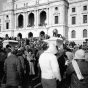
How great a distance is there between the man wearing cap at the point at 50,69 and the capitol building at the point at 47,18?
106 feet

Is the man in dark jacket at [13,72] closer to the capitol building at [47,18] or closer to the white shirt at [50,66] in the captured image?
the white shirt at [50,66]

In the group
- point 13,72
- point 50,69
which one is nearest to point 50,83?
point 50,69

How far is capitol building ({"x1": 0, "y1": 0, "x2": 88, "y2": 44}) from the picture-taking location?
37219 mm

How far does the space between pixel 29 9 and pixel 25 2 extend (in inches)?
107

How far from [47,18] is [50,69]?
36390mm

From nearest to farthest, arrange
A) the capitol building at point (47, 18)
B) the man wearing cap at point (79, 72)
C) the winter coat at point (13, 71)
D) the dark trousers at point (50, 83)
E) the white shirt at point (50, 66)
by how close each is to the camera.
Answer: the man wearing cap at point (79, 72) < the white shirt at point (50, 66) < the dark trousers at point (50, 83) < the winter coat at point (13, 71) < the capitol building at point (47, 18)

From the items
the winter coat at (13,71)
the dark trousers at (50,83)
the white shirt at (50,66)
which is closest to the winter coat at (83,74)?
the white shirt at (50,66)

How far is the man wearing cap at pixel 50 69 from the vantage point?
14.8ft

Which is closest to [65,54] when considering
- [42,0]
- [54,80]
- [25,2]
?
[54,80]

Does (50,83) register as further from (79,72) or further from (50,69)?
(79,72)

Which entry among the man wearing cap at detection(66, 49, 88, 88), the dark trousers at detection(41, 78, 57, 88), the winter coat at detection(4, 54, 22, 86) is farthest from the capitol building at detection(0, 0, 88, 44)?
the man wearing cap at detection(66, 49, 88, 88)

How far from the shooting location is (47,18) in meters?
40.2

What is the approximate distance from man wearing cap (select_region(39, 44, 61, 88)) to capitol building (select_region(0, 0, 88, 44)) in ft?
106

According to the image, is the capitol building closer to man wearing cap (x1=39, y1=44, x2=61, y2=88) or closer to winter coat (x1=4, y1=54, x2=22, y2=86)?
winter coat (x1=4, y1=54, x2=22, y2=86)
